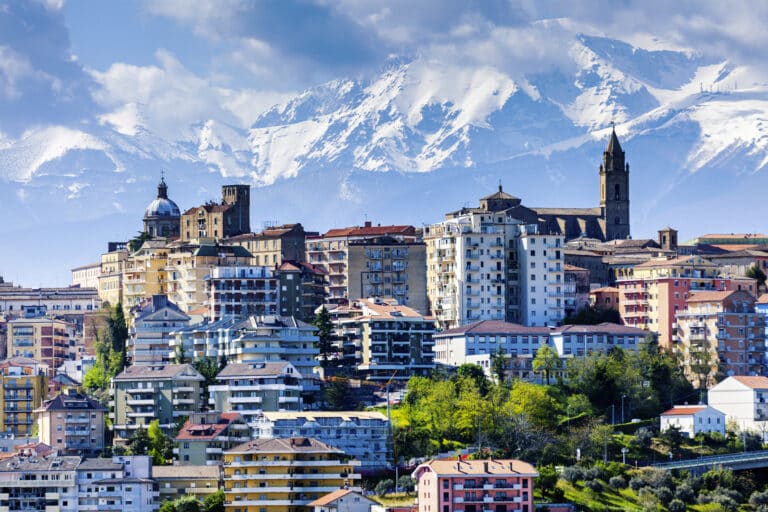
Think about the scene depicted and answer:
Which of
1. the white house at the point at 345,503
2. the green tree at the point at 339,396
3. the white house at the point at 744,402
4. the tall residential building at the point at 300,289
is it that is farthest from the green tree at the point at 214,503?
the tall residential building at the point at 300,289

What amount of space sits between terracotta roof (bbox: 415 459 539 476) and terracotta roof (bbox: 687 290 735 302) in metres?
43.6

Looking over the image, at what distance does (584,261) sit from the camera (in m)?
190

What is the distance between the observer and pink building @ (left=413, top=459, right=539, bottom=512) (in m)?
121

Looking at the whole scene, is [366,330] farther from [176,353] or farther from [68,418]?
[68,418]

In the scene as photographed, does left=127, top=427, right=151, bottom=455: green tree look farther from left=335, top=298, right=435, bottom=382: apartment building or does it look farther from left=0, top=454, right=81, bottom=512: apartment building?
left=335, top=298, right=435, bottom=382: apartment building

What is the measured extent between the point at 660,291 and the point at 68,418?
2198 inches

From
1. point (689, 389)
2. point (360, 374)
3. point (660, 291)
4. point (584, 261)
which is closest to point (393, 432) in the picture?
point (360, 374)

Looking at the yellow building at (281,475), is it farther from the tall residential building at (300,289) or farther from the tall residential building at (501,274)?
Result: the tall residential building at (501,274)

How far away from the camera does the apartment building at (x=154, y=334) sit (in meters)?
160

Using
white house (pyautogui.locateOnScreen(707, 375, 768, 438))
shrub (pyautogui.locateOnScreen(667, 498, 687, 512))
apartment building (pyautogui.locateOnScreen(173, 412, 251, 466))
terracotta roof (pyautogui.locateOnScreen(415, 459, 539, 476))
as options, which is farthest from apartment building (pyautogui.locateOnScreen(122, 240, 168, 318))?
shrub (pyautogui.locateOnScreen(667, 498, 687, 512))

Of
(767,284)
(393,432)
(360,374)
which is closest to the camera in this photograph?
(393,432)

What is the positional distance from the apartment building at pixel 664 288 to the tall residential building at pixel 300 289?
2786cm

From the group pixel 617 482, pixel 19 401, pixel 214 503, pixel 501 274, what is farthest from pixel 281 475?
pixel 501 274

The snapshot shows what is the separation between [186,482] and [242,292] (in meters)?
41.4
